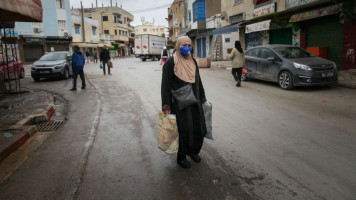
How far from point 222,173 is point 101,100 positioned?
20.2 ft

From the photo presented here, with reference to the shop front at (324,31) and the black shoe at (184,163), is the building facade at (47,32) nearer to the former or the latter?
the shop front at (324,31)

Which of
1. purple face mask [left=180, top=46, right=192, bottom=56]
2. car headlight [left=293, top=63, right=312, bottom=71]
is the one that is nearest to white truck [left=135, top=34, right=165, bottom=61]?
car headlight [left=293, top=63, right=312, bottom=71]

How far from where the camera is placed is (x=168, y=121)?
10.9ft

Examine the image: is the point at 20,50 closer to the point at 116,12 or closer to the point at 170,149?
the point at 116,12

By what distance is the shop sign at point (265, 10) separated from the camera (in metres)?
16.8

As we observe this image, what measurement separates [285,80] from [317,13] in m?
5.53

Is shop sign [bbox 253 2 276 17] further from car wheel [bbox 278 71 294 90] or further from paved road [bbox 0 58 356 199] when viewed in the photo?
paved road [bbox 0 58 356 199]

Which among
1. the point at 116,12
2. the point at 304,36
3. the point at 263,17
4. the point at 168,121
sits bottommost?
the point at 168,121

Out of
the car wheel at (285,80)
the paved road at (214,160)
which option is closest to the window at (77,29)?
the car wheel at (285,80)

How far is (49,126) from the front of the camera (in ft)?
19.5

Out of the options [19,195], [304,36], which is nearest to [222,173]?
[19,195]

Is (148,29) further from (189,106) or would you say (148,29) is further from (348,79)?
(189,106)

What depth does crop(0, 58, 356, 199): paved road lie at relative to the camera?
9.84ft

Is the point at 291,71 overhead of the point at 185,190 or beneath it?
overhead
